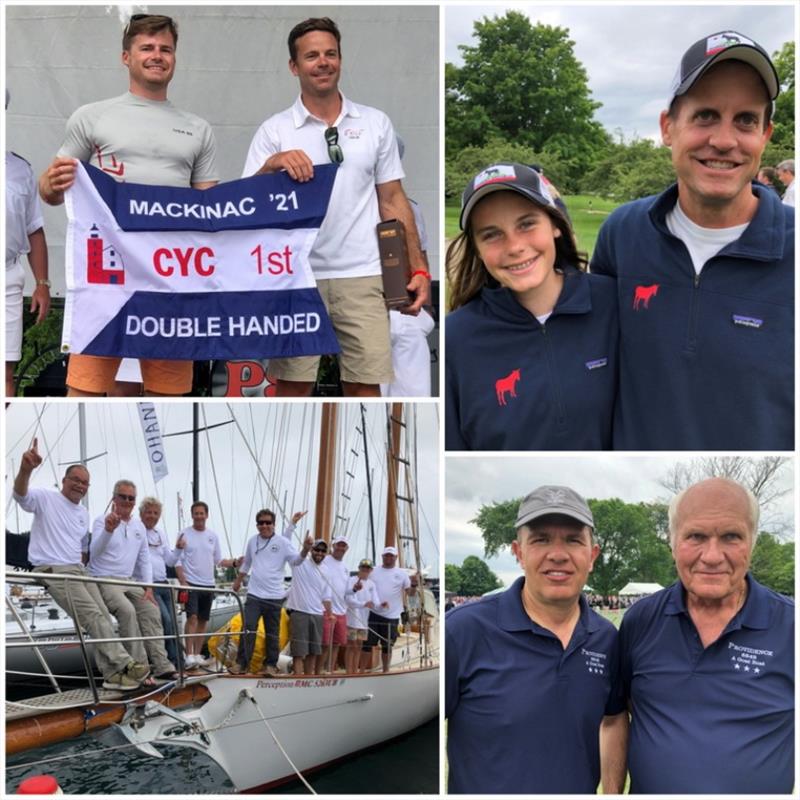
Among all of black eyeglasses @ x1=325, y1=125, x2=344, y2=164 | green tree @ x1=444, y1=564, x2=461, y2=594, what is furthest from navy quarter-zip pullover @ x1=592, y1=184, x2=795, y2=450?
black eyeglasses @ x1=325, y1=125, x2=344, y2=164

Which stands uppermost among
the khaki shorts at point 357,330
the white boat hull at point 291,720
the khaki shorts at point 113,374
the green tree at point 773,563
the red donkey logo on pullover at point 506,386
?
the khaki shorts at point 357,330

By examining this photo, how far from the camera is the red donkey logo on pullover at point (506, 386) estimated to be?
354cm

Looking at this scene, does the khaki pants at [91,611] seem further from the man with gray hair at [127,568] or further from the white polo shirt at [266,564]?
the white polo shirt at [266,564]

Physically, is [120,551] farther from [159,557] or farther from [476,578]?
[476,578]

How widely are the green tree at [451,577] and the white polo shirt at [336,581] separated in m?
2.45

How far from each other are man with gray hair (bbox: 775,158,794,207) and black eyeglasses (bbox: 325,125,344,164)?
1.86 m

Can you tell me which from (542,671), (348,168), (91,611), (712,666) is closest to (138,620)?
(91,611)

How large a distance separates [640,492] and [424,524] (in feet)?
8.25

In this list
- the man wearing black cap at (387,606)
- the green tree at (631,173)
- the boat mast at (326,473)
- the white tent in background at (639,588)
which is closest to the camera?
the white tent in background at (639,588)

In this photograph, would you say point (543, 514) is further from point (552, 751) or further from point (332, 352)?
point (332, 352)

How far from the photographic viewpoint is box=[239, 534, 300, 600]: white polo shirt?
6.12 metres

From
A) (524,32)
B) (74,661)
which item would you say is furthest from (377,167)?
(74,661)

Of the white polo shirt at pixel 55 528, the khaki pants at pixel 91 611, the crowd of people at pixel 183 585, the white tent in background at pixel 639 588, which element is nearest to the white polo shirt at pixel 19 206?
the crowd of people at pixel 183 585

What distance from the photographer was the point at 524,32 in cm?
417
